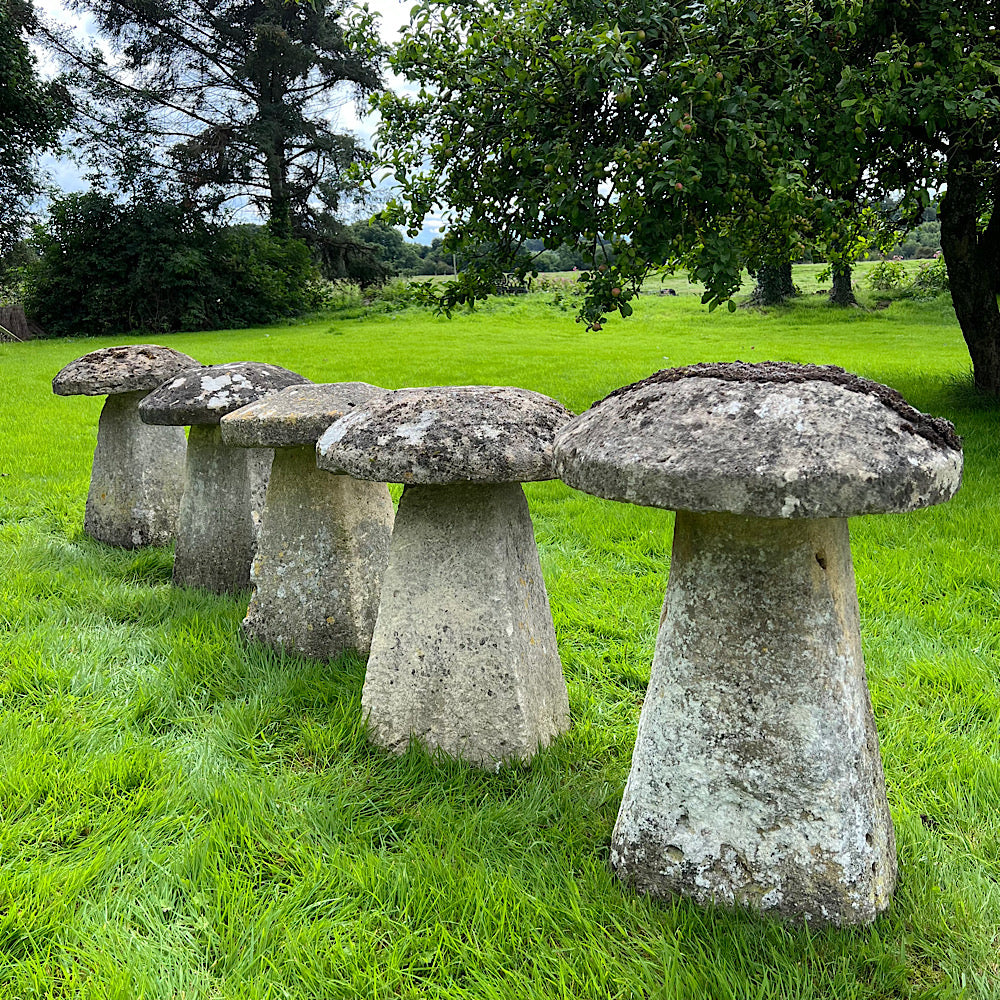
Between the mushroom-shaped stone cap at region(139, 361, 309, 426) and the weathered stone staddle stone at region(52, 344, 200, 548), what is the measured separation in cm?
123

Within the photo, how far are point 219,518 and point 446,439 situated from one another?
2.71 meters

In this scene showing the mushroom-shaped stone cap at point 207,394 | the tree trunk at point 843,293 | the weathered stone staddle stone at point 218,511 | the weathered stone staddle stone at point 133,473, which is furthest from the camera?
the tree trunk at point 843,293

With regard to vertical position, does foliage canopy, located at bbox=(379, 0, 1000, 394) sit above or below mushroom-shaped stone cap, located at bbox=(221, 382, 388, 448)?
above

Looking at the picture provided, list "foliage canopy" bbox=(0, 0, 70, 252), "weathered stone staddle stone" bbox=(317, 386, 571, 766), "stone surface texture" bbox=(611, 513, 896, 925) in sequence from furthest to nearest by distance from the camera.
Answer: "foliage canopy" bbox=(0, 0, 70, 252)
"weathered stone staddle stone" bbox=(317, 386, 571, 766)
"stone surface texture" bbox=(611, 513, 896, 925)

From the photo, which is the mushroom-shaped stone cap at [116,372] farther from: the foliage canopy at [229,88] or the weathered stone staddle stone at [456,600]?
the foliage canopy at [229,88]

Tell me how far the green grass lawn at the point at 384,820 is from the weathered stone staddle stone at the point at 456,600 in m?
0.15

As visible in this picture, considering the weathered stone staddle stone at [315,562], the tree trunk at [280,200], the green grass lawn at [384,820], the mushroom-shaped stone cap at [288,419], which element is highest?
the tree trunk at [280,200]

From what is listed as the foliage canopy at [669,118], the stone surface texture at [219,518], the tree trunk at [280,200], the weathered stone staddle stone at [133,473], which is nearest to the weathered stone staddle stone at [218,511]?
the stone surface texture at [219,518]

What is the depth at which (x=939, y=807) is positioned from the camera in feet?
9.12

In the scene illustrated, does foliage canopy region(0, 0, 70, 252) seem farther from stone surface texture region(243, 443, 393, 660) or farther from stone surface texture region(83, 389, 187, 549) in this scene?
stone surface texture region(243, 443, 393, 660)

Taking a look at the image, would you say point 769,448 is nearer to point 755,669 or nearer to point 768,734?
point 755,669

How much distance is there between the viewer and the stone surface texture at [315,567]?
401 centimetres

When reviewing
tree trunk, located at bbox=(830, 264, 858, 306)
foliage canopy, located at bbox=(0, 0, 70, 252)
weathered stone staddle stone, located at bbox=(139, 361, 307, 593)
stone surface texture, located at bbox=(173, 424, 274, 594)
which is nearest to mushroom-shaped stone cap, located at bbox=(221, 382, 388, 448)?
weathered stone staddle stone, located at bbox=(139, 361, 307, 593)

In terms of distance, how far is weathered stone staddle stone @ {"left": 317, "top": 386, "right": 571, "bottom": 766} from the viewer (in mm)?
2984
